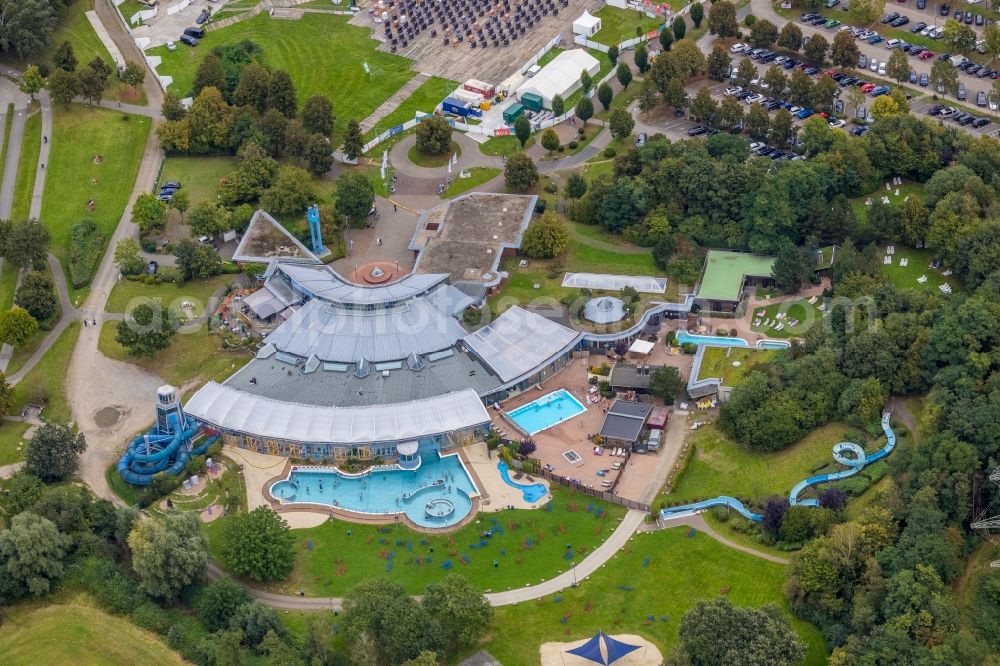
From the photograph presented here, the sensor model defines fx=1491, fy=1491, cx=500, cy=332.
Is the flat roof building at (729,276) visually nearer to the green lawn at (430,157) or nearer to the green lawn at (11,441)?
the green lawn at (430,157)

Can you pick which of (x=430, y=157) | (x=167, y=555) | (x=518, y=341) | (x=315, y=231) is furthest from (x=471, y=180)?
(x=167, y=555)

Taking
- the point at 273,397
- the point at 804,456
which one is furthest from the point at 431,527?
the point at 804,456

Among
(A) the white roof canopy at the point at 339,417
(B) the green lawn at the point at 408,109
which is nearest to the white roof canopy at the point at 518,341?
(A) the white roof canopy at the point at 339,417

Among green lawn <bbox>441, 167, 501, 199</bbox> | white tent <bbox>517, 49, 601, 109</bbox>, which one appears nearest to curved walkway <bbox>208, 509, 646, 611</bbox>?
green lawn <bbox>441, 167, 501, 199</bbox>

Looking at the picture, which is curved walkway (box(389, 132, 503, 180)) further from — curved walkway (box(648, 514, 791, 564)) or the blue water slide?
curved walkway (box(648, 514, 791, 564))

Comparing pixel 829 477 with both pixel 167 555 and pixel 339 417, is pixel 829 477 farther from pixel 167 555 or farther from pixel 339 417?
pixel 167 555

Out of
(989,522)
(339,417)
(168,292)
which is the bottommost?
(168,292)
